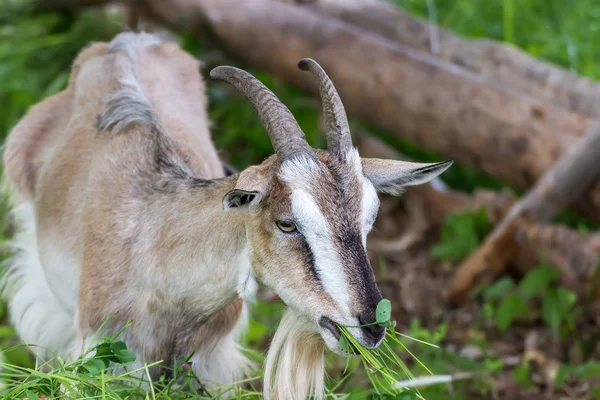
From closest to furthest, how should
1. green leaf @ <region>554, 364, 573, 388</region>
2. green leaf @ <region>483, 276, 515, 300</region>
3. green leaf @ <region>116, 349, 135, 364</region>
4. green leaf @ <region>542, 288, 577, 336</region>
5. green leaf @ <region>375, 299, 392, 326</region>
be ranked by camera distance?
green leaf @ <region>375, 299, 392, 326</region> → green leaf @ <region>116, 349, 135, 364</region> → green leaf @ <region>554, 364, 573, 388</region> → green leaf @ <region>542, 288, 577, 336</region> → green leaf @ <region>483, 276, 515, 300</region>

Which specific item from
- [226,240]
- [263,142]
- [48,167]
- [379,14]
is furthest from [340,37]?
[226,240]

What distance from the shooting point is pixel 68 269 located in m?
3.99

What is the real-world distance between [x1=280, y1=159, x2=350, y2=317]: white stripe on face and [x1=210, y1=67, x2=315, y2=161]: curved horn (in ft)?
0.25

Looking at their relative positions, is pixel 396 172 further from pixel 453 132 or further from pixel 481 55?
pixel 481 55

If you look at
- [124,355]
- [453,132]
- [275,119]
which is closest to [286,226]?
[275,119]

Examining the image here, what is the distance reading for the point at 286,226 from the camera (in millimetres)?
2971

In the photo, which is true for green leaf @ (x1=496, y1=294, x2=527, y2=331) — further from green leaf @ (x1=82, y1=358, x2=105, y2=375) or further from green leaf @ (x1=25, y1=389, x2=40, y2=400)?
green leaf @ (x1=25, y1=389, x2=40, y2=400)

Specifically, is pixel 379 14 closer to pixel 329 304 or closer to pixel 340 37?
pixel 340 37

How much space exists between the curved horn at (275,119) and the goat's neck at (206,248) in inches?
11.9

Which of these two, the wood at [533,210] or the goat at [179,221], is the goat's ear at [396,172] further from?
the wood at [533,210]

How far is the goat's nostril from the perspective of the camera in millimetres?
2797

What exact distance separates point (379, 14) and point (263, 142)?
55.8 inches

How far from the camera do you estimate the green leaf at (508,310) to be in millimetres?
5379

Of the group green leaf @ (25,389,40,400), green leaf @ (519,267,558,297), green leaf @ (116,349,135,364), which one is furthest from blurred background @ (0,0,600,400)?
green leaf @ (25,389,40,400)
